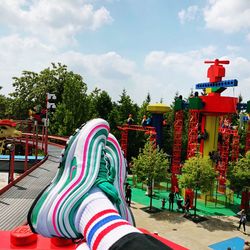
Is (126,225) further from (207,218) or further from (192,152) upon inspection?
(192,152)

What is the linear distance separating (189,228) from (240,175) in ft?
14.3

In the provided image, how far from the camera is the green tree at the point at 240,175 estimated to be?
16562mm

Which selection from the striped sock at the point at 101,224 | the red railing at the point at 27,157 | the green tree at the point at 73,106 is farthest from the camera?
the green tree at the point at 73,106

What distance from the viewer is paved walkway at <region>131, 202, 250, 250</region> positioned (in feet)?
41.3

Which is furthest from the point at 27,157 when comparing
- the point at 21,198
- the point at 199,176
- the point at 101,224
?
the point at 101,224

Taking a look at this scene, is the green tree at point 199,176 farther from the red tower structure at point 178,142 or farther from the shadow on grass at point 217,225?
the red tower structure at point 178,142

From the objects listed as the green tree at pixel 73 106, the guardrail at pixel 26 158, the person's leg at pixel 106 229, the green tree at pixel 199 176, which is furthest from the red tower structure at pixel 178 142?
the person's leg at pixel 106 229

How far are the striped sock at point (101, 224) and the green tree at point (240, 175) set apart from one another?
576 inches

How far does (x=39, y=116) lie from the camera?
1603cm

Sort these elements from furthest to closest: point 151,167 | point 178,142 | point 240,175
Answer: point 178,142 → point 151,167 → point 240,175

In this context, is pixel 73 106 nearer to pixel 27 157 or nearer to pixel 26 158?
pixel 27 157

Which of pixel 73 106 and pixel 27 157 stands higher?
pixel 73 106

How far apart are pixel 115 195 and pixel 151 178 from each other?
1450 centimetres

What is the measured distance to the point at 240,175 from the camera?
16578 mm
